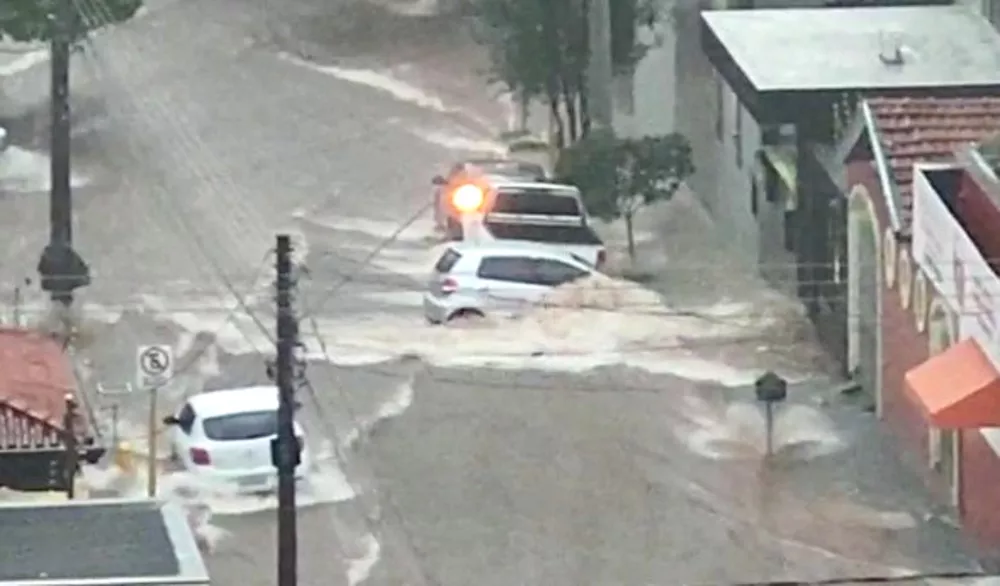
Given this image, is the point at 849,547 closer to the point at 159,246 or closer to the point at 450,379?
the point at 450,379

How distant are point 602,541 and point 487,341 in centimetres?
500

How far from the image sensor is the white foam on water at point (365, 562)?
16953mm

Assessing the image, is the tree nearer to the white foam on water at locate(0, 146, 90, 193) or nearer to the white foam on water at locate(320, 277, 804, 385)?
the white foam on water at locate(320, 277, 804, 385)

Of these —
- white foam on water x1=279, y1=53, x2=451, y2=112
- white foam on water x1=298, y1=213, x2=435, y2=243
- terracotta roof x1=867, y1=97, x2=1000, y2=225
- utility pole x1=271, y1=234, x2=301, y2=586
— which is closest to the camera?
utility pole x1=271, y1=234, x2=301, y2=586

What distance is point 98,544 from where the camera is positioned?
1017 centimetres

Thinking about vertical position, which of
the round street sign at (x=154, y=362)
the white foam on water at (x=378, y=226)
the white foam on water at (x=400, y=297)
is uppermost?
the round street sign at (x=154, y=362)

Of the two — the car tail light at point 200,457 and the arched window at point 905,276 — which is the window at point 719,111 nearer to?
the arched window at point 905,276

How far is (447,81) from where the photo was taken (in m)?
33.2

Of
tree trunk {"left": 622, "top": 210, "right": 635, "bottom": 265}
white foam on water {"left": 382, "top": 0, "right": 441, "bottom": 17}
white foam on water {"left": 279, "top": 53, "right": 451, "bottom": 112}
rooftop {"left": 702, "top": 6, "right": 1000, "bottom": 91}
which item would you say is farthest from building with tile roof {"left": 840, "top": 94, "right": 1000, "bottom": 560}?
white foam on water {"left": 382, "top": 0, "right": 441, "bottom": 17}

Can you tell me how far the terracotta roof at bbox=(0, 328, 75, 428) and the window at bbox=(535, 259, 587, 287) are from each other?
17.8 ft

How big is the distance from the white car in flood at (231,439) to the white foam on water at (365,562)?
0.94 meters

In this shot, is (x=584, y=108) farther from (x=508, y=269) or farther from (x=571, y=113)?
(x=508, y=269)

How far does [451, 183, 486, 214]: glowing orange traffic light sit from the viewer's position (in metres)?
22.6

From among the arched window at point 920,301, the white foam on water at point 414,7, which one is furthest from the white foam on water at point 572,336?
the white foam on water at point 414,7
